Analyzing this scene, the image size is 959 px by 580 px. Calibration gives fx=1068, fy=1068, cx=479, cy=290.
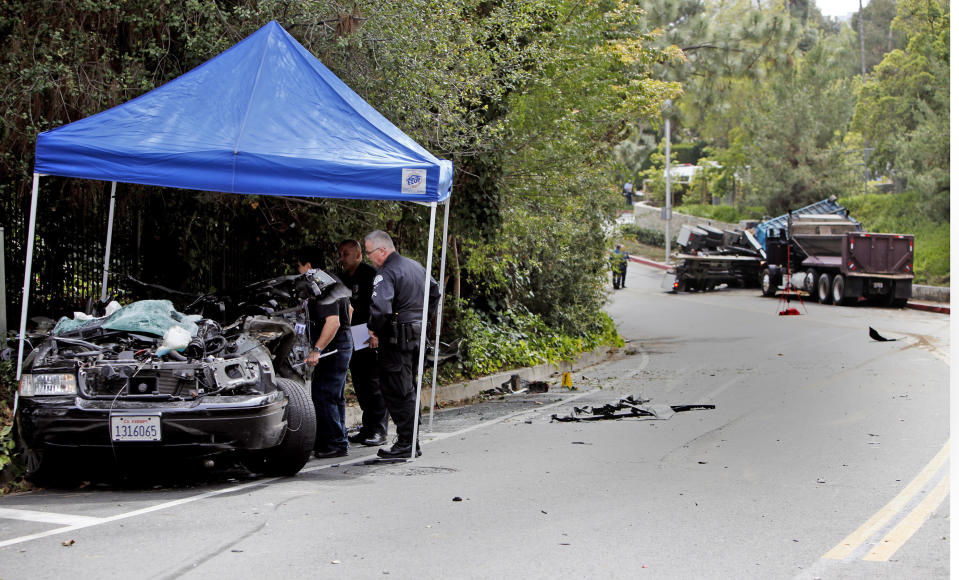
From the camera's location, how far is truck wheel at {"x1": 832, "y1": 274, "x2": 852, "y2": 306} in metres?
30.7

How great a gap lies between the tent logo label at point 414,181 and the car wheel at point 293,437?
1.75 metres

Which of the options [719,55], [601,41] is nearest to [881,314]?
[719,55]

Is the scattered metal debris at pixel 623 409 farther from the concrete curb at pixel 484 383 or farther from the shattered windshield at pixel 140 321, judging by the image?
the shattered windshield at pixel 140 321

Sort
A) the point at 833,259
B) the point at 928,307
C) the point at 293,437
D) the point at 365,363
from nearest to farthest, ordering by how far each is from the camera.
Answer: the point at 293,437 < the point at 365,363 < the point at 928,307 < the point at 833,259

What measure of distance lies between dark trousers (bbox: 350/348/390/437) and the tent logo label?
1.87 meters

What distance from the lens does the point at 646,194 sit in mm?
73938

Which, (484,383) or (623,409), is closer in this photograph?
(623,409)

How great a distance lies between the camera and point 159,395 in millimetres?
7074

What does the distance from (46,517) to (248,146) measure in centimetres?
323

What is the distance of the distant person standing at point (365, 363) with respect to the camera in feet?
31.4

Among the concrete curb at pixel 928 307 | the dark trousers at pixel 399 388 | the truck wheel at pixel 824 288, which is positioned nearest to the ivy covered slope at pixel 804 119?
the concrete curb at pixel 928 307

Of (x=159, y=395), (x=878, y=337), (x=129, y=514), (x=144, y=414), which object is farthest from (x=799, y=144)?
(x=129, y=514)

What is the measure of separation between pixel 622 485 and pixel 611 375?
9.10 metres

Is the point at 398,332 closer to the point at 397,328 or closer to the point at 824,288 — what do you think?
the point at 397,328
